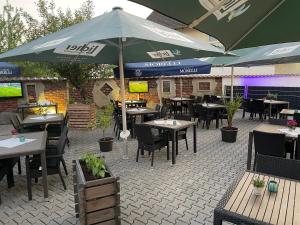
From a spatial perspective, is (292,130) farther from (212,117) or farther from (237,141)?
(212,117)

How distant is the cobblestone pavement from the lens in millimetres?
3733

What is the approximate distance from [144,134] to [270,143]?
260 cm

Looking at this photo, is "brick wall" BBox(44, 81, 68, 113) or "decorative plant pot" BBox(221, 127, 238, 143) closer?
"decorative plant pot" BBox(221, 127, 238, 143)

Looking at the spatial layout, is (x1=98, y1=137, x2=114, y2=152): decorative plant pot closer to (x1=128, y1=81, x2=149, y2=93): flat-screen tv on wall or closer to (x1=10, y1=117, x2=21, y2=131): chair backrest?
(x1=10, y1=117, x2=21, y2=131): chair backrest

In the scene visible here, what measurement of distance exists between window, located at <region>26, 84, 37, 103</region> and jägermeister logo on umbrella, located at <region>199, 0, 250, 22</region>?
12264 mm

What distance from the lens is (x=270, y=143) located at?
4.68 m

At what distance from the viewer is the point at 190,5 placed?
1.32 metres

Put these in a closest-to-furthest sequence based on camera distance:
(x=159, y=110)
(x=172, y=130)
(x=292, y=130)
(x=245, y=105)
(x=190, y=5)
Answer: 1. (x=190, y=5)
2. (x=292, y=130)
3. (x=172, y=130)
4. (x=159, y=110)
5. (x=245, y=105)

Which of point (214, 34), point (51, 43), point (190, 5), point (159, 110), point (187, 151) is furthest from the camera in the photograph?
point (159, 110)

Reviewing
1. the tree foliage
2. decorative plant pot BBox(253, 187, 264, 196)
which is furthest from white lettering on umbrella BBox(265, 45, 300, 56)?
the tree foliage

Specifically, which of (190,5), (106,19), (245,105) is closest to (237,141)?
(245,105)

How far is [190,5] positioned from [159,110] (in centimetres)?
763

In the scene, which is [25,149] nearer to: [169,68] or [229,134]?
[169,68]

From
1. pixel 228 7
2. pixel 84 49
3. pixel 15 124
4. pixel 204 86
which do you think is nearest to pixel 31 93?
pixel 15 124
